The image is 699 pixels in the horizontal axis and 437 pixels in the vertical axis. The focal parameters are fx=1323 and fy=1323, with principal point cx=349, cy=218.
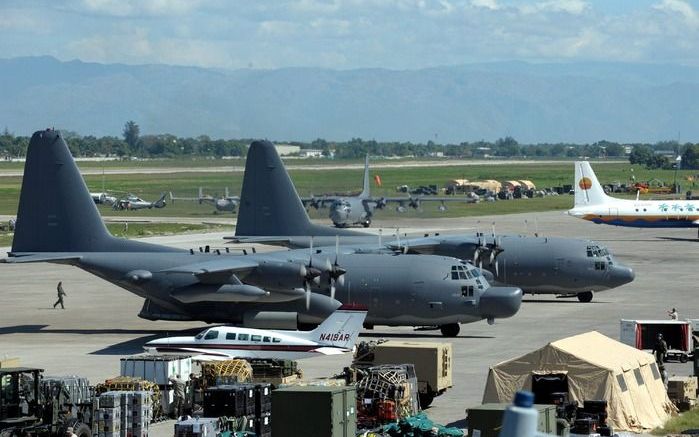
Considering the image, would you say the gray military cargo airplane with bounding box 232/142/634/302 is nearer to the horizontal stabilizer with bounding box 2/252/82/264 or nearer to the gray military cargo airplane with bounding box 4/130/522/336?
the gray military cargo airplane with bounding box 4/130/522/336

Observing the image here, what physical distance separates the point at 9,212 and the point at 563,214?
64.4 m

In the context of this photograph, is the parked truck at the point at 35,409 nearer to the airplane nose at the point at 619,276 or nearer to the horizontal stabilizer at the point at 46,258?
the horizontal stabilizer at the point at 46,258

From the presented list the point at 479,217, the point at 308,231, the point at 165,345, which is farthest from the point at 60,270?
the point at 479,217

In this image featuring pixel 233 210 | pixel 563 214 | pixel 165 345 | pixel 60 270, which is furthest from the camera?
pixel 563 214

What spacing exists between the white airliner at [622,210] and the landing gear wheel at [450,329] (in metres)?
57.5

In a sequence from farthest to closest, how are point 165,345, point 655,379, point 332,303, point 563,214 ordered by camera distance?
point 563,214 < point 332,303 < point 165,345 < point 655,379

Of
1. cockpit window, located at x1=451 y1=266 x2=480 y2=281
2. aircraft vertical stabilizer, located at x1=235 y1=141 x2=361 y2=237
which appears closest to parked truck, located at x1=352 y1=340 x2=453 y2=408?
cockpit window, located at x1=451 y1=266 x2=480 y2=281

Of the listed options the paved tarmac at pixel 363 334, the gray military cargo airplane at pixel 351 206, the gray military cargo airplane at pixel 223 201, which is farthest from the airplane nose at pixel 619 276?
the gray military cargo airplane at pixel 223 201

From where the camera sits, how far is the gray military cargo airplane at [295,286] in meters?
52.7

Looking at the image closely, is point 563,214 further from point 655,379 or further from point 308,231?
point 655,379

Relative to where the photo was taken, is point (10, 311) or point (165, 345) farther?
point (10, 311)

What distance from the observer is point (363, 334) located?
5569cm

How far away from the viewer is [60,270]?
89.0 meters

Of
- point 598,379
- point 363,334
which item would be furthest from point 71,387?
point 363,334
